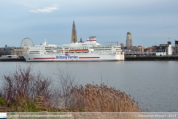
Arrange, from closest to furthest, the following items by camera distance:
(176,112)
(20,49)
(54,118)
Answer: (54,118), (176,112), (20,49)

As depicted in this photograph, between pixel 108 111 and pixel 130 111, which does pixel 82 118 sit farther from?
pixel 130 111

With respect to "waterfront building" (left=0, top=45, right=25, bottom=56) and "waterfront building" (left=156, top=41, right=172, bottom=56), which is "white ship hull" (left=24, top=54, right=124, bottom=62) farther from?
"waterfront building" (left=0, top=45, right=25, bottom=56)

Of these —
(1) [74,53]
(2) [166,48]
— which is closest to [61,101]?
(1) [74,53]

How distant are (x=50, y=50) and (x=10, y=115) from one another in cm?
5938

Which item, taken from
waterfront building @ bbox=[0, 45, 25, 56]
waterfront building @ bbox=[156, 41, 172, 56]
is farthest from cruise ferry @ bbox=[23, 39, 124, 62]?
waterfront building @ bbox=[0, 45, 25, 56]

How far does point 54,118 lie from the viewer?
200 inches

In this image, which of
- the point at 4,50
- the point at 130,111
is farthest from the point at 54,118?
the point at 4,50

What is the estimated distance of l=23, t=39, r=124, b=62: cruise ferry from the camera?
60.8 m

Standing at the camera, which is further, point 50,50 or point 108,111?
point 50,50

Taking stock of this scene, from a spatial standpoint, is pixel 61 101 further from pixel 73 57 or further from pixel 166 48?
pixel 166 48

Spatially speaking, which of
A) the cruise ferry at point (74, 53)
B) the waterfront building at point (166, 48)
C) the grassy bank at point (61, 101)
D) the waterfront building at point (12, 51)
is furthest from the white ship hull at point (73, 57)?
the grassy bank at point (61, 101)

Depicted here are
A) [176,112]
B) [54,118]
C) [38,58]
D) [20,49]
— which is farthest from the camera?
[20,49]

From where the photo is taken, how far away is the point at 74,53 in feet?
203

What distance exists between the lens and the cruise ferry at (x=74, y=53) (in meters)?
60.8
